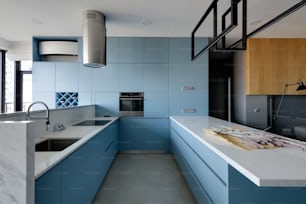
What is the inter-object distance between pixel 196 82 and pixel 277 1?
6.63ft

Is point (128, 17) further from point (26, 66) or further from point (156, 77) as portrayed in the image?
point (26, 66)

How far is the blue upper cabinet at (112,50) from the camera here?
14.4 ft

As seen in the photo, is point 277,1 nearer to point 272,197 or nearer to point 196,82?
point 196,82

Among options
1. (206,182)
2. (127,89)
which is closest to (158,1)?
(127,89)

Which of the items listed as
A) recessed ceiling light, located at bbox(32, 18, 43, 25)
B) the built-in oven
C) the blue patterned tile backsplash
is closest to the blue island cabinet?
the built-in oven

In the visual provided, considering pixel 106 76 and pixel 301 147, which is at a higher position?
pixel 106 76

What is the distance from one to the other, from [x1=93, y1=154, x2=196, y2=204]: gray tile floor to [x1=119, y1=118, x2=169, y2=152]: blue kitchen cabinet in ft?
1.59

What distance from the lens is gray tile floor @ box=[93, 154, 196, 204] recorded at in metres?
2.42

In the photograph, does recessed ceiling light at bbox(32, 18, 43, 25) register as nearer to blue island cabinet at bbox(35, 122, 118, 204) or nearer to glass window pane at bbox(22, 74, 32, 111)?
glass window pane at bbox(22, 74, 32, 111)

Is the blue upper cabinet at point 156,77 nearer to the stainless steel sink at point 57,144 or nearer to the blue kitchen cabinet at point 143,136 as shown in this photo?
the blue kitchen cabinet at point 143,136

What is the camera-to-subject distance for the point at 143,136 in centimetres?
439

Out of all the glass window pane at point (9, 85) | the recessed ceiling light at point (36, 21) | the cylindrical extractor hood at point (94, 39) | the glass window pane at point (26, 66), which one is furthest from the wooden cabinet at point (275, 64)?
the glass window pane at point (9, 85)

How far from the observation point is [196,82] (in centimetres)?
445

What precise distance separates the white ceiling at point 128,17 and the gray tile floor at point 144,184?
2548 millimetres
